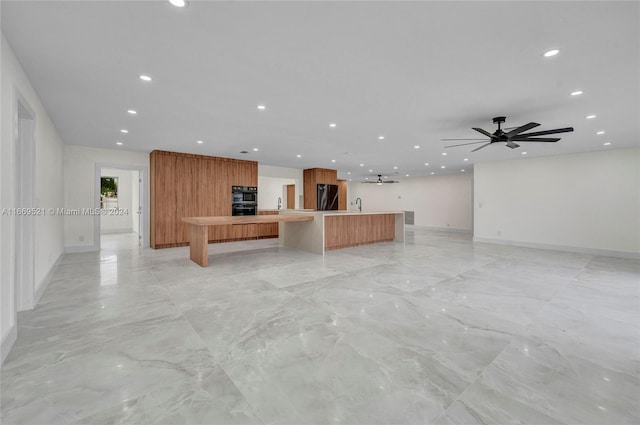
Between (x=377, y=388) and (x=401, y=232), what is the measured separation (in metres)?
7.28

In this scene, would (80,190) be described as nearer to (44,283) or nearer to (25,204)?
(44,283)

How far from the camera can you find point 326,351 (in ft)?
6.91

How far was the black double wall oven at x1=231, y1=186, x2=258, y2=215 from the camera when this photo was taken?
8398 millimetres

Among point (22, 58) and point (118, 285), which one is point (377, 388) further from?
point (22, 58)

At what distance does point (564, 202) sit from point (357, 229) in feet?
18.9

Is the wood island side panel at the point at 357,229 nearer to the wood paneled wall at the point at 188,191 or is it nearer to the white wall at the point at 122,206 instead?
the wood paneled wall at the point at 188,191

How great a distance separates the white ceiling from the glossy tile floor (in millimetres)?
2589

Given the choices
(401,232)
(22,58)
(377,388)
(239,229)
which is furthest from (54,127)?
(401,232)

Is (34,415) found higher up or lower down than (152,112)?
lower down

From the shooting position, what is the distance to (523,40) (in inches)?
87.6

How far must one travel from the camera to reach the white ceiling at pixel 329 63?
6.35 feet

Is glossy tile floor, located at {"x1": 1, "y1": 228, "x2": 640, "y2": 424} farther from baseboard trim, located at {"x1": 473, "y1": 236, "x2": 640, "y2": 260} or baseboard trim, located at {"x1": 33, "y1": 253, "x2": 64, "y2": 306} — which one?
baseboard trim, located at {"x1": 473, "y1": 236, "x2": 640, "y2": 260}

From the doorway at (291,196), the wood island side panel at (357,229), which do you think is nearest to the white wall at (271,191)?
the doorway at (291,196)

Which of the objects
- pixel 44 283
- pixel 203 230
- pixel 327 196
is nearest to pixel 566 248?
pixel 327 196
